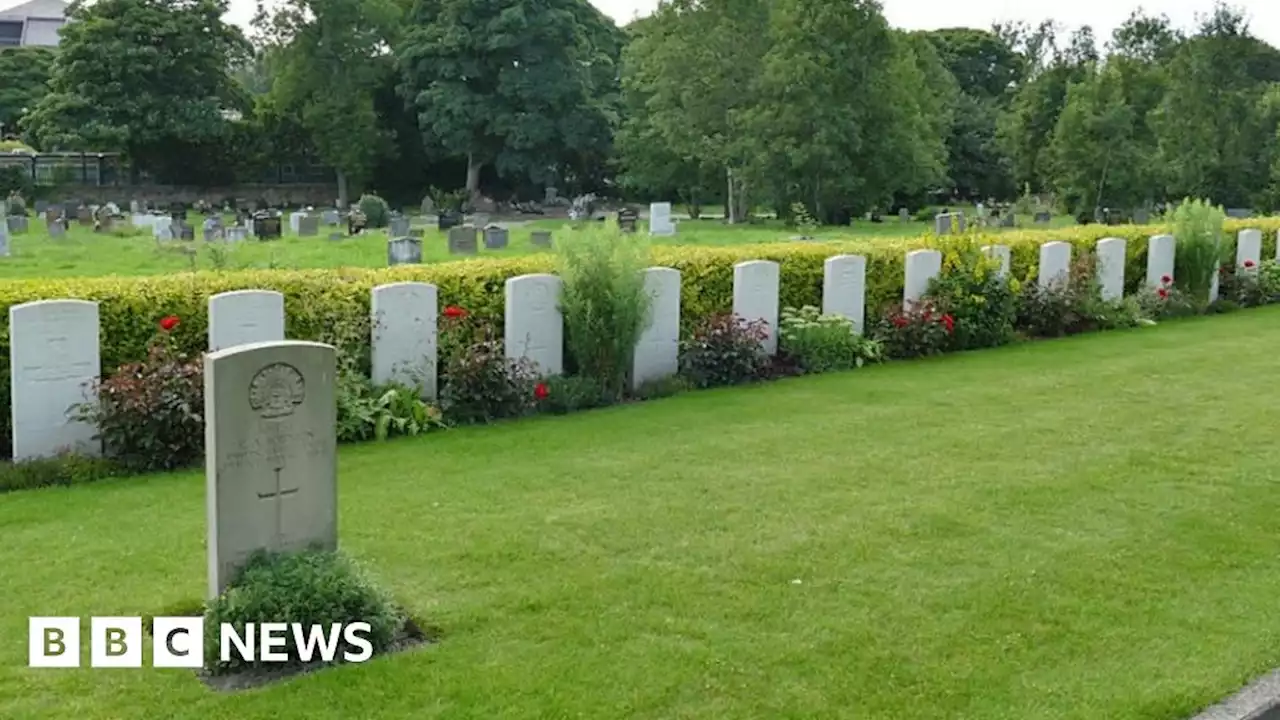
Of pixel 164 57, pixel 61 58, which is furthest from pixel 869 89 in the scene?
pixel 61 58

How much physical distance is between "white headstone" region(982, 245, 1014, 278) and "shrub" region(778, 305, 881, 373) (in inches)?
92.5

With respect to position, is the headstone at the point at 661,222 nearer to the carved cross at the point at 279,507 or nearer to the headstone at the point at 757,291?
the headstone at the point at 757,291

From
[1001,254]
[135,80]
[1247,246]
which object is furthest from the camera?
[135,80]

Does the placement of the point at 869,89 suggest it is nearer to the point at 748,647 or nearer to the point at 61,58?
the point at 61,58

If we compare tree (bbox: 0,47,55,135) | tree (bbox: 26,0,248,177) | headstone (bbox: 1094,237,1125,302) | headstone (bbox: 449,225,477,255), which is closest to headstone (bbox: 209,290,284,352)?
headstone (bbox: 1094,237,1125,302)

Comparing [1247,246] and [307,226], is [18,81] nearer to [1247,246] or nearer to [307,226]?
[307,226]

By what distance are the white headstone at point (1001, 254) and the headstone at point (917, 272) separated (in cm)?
78

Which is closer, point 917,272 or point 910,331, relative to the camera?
point 910,331

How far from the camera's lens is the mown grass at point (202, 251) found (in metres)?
20.6

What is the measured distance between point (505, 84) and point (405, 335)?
129 ft

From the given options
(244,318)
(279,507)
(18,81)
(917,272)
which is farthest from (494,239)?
(18,81)

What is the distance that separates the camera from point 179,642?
16.0ft

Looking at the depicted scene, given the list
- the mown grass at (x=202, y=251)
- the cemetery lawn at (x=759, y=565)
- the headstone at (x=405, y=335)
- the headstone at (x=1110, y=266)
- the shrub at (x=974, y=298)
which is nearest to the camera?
the cemetery lawn at (x=759, y=565)

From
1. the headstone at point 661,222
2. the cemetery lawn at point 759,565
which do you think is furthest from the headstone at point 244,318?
the headstone at point 661,222
